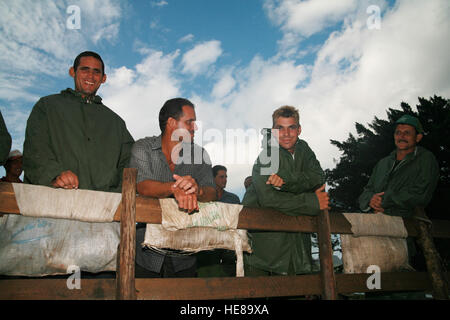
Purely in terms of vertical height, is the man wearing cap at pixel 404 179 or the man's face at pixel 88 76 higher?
the man's face at pixel 88 76

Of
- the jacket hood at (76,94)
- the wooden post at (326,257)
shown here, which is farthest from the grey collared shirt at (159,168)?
the wooden post at (326,257)

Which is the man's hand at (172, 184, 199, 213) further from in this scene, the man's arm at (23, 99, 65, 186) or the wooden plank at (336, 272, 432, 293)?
the wooden plank at (336, 272, 432, 293)

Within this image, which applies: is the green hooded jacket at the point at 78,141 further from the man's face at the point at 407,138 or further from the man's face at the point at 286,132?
the man's face at the point at 407,138

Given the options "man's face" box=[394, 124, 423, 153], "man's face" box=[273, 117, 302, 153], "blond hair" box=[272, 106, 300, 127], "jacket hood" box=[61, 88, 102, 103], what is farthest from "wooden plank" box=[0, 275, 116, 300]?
"man's face" box=[394, 124, 423, 153]

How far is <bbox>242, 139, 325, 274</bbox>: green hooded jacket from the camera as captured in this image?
10.0 ft

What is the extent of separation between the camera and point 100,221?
2361mm

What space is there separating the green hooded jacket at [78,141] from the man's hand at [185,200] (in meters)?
0.82

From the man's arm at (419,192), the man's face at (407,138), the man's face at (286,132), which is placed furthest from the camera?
the man's face at (407,138)

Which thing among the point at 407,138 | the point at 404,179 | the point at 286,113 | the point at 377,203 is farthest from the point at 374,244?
the point at 407,138

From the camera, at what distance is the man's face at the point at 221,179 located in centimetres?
675

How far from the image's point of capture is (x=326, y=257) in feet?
10.0

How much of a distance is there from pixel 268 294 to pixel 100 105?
246 centimetres

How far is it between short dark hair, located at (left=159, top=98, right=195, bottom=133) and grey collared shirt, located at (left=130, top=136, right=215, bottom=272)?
18 centimetres
